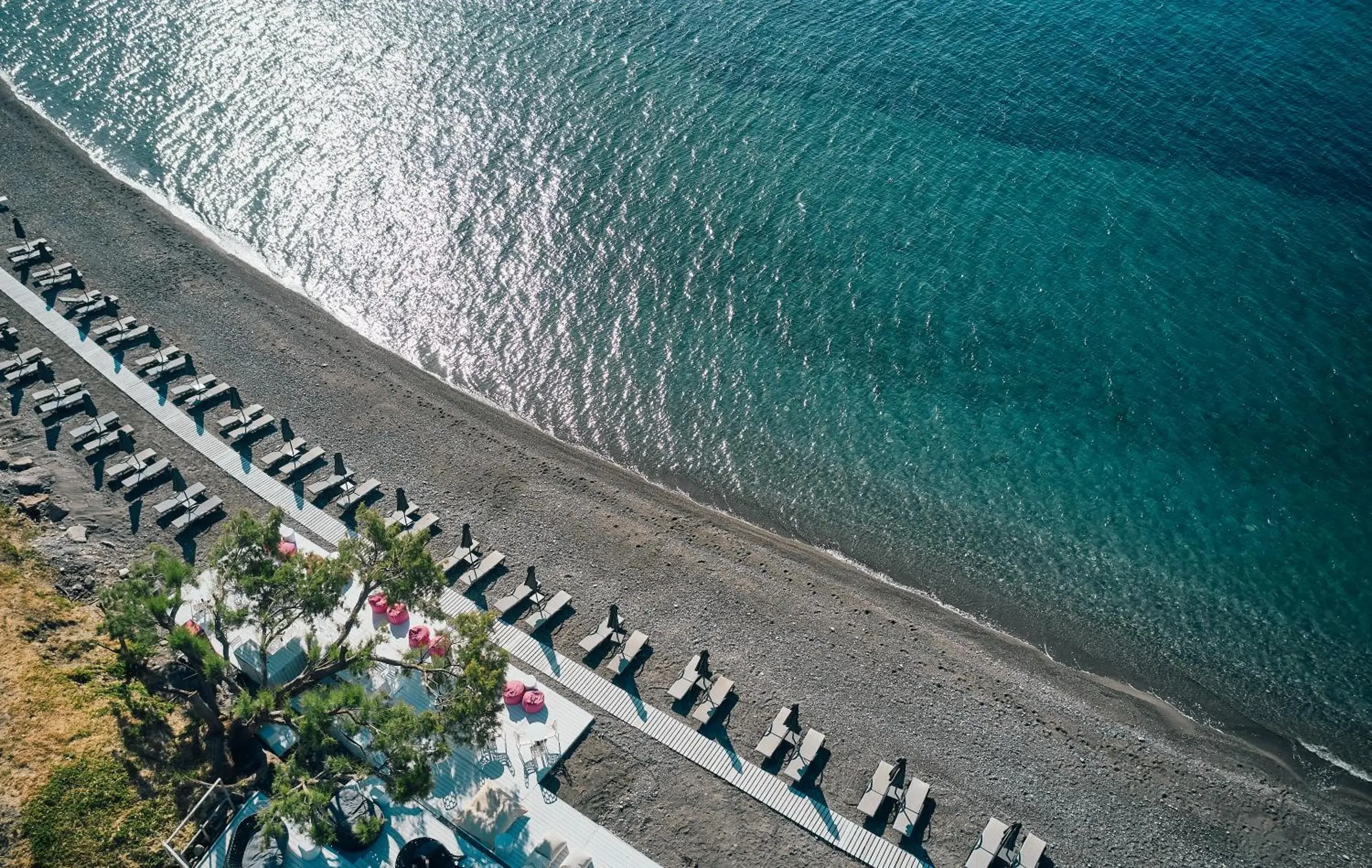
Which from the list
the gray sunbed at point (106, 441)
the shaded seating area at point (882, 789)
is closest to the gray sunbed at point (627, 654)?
the shaded seating area at point (882, 789)

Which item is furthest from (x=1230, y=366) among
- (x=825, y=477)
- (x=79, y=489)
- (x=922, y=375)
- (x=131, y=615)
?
(x=79, y=489)

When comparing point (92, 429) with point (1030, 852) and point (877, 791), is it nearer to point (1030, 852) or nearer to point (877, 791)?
point (877, 791)

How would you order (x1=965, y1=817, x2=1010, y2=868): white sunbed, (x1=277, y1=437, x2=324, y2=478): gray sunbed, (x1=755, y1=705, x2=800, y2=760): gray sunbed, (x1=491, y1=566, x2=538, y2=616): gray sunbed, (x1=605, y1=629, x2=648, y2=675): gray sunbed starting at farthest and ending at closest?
(x1=277, y1=437, x2=324, y2=478): gray sunbed < (x1=491, y1=566, x2=538, y2=616): gray sunbed < (x1=605, y1=629, x2=648, y2=675): gray sunbed < (x1=755, y1=705, x2=800, y2=760): gray sunbed < (x1=965, y1=817, x2=1010, y2=868): white sunbed

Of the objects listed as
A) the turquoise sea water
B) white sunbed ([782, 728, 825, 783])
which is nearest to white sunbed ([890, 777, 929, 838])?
white sunbed ([782, 728, 825, 783])

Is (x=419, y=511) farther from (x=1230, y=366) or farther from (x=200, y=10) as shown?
(x=200, y=10)

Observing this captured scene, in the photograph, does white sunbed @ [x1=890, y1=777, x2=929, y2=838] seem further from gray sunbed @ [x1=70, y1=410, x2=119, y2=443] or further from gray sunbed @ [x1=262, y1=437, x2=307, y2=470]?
gray sunbed @ [x1=70, y1=410, x2=119, y2=443]

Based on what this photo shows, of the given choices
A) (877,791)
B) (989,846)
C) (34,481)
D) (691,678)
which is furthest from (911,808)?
(34,481)
